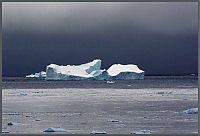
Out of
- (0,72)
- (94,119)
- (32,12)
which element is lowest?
(94,119)

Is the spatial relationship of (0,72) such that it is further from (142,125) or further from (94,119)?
(94,119)

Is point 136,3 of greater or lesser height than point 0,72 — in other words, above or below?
above

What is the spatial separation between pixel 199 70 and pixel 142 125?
2987 millimetres

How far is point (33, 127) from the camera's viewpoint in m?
5.75

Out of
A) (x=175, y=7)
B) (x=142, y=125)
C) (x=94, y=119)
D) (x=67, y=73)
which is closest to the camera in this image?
(x=175, y=7)

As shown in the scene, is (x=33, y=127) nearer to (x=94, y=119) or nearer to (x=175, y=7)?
(x=94, y=119)

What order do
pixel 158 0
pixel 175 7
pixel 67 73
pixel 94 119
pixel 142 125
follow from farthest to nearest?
pixel 67 73 < pixel 94 119 < pixel 142 125 < pixel 175 7 < pixel 158 0

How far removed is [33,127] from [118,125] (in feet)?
4.00

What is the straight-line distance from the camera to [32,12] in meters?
3.92

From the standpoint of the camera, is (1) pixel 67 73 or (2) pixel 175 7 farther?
(1) pixel 67 73

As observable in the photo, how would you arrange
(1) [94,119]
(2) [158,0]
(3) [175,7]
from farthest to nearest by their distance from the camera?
(1) [94,119] → (3) [175,7] → (2) [158,0]

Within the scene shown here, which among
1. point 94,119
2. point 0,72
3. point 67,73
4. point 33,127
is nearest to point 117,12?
point 0,72

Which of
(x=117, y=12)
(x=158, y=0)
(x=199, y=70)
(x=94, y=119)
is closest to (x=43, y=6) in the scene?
(x=117, y=12)

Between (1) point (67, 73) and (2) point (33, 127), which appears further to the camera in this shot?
(1) point (67, 73)
